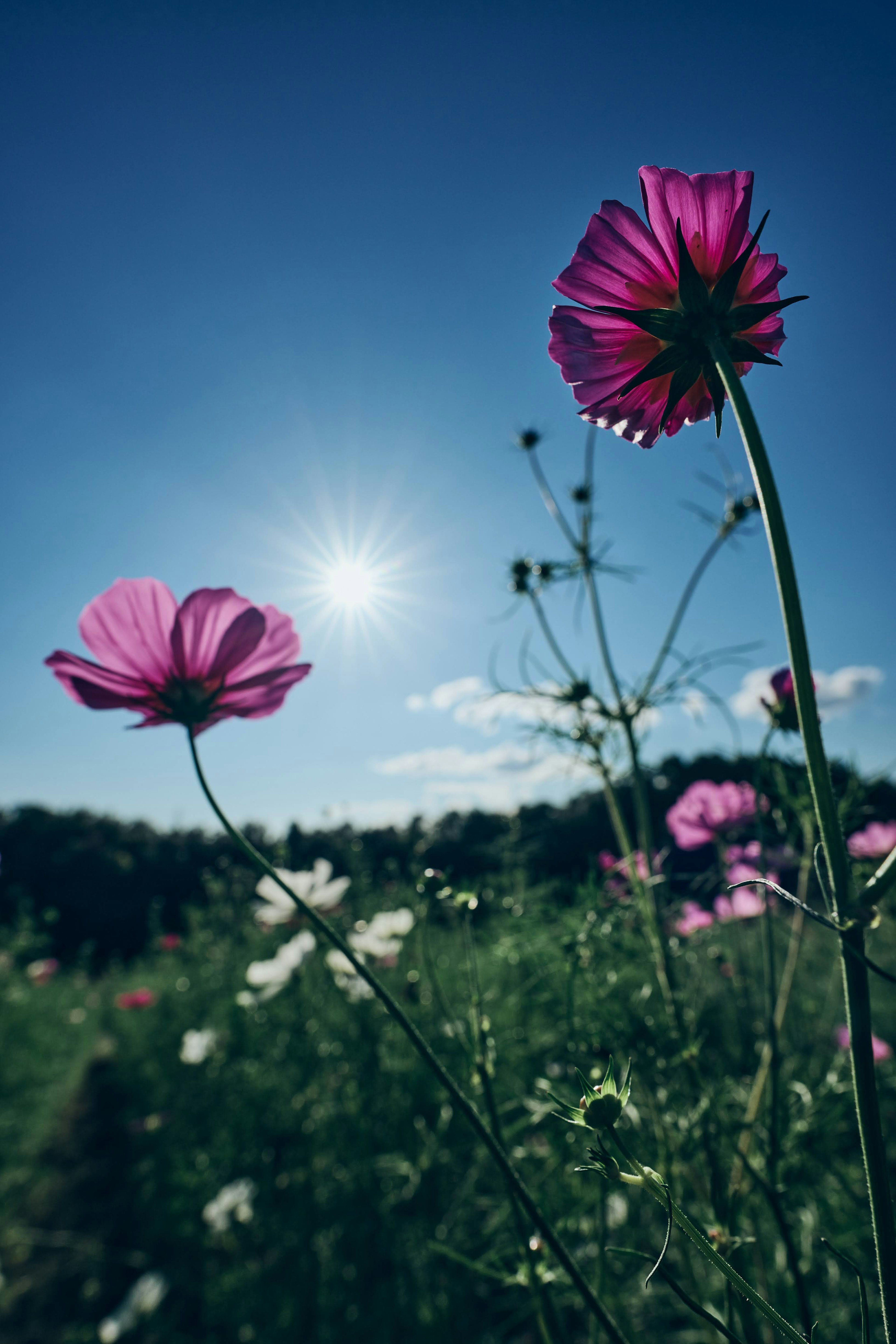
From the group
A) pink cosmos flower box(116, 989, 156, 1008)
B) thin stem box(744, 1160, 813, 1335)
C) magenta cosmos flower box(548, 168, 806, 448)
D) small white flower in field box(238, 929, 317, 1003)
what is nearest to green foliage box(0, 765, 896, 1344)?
thin stem box(744, 1160, 813, 1335)

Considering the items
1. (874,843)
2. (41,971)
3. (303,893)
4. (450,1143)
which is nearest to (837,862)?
(303,893)

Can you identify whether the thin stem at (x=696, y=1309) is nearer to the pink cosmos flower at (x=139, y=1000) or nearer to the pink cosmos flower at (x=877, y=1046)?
the pink cosmos flower at (x=877, y=1046)

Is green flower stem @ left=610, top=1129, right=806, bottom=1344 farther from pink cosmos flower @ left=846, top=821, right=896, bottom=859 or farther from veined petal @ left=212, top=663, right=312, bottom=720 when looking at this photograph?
pink cosmos flower @ left=846, top=821, right=896, bottom=859

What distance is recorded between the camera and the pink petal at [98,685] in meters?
0.56

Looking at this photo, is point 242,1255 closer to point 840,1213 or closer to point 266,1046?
Answer: point 266,1046

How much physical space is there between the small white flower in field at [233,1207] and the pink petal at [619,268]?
227 centimetres

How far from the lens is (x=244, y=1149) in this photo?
7.20ft

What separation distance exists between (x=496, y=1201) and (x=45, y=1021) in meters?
3.99

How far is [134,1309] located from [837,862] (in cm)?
231

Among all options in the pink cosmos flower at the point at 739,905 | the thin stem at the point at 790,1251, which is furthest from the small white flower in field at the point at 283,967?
the thin stem at the point at 790,1251

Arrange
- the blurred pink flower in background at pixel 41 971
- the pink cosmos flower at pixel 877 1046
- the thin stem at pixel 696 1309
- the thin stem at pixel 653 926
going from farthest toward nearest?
the blurred pink flower in background at pixel 41 971 → the pink cosmos flower at pixel 877 1046 → the thin stem at pixel 653 926 → the thin stem at pixel 696 1309

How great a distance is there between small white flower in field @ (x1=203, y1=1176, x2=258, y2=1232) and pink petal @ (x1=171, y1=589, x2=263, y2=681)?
1901mm

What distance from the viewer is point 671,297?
448mm

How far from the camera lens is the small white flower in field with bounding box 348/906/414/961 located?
54.3 inches
